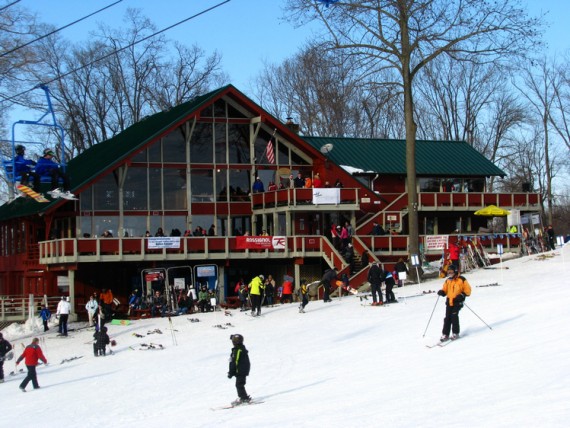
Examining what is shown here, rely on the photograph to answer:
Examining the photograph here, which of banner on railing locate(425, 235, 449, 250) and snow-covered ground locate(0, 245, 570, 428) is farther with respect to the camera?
banner on railing locate(425, 235, 449, 250)

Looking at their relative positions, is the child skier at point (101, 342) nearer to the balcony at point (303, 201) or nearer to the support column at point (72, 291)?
the support column at point (72, 291)

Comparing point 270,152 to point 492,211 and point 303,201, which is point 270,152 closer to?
point 303,201

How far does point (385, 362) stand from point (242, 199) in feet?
79.7

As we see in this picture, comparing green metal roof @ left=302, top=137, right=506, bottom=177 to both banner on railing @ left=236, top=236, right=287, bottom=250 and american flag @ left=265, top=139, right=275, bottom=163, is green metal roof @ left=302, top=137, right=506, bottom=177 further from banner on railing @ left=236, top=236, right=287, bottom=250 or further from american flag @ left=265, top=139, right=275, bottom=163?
banner on railing @ left=236, top=236, right=287, bottom=250

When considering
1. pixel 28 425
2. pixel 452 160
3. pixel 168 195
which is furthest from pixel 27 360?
pixel 452 160

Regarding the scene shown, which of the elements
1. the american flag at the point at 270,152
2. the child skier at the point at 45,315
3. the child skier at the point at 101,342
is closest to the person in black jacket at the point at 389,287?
the child skier at the point at 101,342

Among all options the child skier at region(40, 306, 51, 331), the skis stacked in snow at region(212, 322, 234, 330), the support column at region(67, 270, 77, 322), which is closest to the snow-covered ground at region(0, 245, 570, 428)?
the skis stacked in snow at region(212, 322, 234, 330)

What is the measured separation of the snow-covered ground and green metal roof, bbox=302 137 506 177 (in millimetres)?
17188

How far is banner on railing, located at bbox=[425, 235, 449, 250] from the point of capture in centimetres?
3903

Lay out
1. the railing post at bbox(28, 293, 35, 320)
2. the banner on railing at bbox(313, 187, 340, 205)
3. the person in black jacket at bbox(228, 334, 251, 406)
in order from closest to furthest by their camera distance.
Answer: the person in black jacket at bbox(228, 334, 251, 406) < the railing post at bbox(28, 293, 35, 320) < the banner on railing at bbox(313, 187, 340, 205)

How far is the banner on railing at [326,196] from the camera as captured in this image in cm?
4066

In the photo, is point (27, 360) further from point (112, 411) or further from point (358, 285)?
point (358, 285)

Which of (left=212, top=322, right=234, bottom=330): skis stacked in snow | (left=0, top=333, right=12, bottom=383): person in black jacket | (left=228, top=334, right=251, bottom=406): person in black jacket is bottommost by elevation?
(left=0, top=333, right=12, bottom=383): person in black jacket

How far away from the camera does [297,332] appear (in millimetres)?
26453
